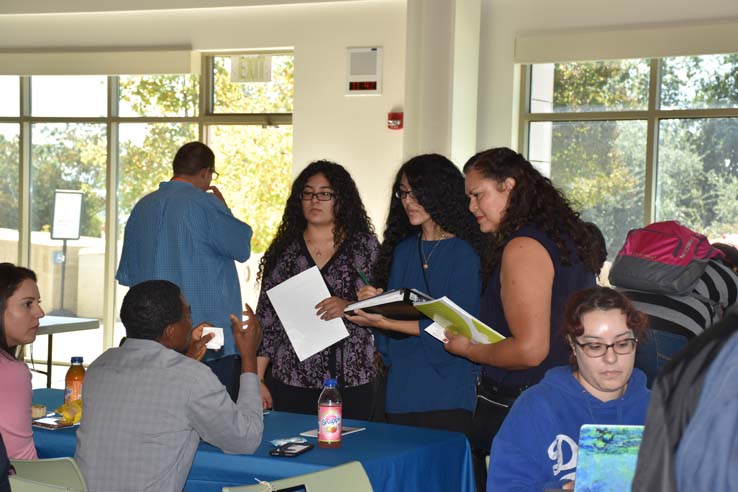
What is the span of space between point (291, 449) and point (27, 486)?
78 centimetres

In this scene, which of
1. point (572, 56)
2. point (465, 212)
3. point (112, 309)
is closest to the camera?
point (465, 212)

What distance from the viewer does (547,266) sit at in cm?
275

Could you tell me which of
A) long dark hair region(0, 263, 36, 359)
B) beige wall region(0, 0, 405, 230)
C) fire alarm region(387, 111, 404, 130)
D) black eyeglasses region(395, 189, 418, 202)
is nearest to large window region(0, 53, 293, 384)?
beige wall region(0, 0, 405, 230)

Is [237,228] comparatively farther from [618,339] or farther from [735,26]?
[735,26]

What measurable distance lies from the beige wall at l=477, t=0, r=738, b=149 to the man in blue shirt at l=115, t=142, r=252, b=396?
12.2 feet

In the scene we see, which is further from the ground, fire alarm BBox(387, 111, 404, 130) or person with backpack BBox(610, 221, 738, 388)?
fire alarm BBox(387, 111, 404, 130)

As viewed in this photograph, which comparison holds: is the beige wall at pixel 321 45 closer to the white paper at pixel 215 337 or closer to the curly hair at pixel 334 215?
the curly hair at pixel 334 215

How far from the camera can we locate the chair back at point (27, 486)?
2.56 m

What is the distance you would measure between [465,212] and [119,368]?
128 centimetres

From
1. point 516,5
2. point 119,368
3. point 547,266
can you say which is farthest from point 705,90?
point 119,368

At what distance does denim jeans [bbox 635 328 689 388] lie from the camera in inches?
113

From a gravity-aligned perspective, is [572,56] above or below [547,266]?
above

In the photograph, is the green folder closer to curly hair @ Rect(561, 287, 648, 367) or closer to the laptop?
curly hair @ Rect(561, 287, 648, 367)

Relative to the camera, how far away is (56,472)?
2.69 meters
